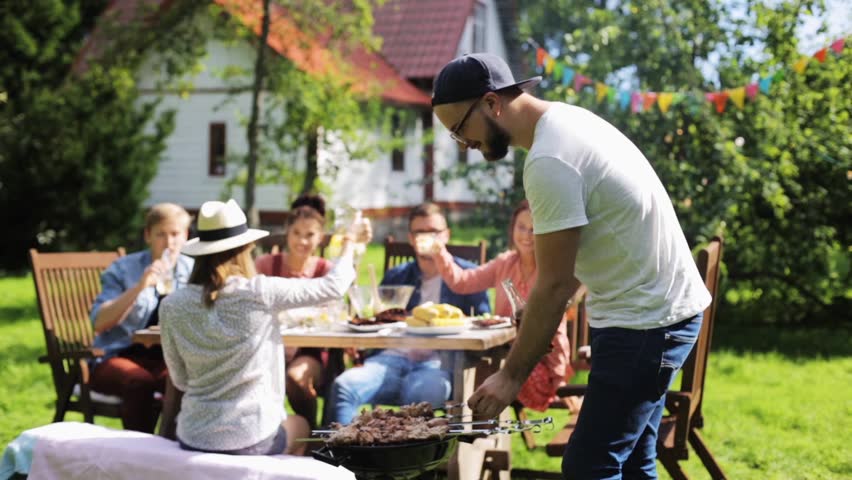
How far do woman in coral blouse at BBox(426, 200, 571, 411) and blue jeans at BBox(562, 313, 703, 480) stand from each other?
5.57ft

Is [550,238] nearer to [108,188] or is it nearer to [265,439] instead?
[265,439]

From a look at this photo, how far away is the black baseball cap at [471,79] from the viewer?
98.4 inches

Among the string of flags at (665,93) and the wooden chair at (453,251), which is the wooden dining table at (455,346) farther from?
the string of flags at (665,93)

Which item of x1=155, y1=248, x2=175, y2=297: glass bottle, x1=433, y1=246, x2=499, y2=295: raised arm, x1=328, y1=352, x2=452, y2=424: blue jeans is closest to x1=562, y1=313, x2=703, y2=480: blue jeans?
x1=328, y1=352, x2=452, y2=424: blue jeans

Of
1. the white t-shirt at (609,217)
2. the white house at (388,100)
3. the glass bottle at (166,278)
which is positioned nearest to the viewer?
the white t-shirt at (609,217)

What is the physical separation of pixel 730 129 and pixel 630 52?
1.26m

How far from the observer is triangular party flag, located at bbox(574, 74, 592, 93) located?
867cm

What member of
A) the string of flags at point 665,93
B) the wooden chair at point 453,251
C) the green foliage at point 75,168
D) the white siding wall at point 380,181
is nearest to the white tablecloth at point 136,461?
the wooden chair at point 453,251

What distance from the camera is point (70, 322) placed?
17.7ft

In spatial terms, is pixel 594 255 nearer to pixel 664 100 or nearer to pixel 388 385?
pixel 388 385

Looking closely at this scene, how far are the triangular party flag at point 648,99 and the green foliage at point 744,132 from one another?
0.32 meters

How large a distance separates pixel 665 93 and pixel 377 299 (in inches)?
188

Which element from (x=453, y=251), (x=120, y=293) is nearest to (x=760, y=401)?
(x=453, y=251)

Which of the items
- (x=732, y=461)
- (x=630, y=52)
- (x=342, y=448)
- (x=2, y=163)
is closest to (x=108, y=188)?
(x=2, y=163)
